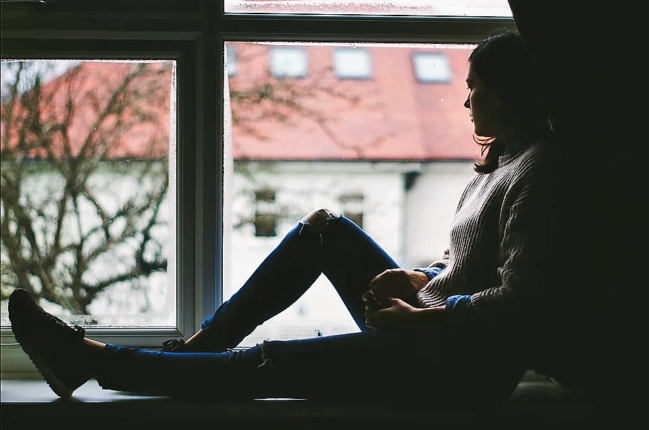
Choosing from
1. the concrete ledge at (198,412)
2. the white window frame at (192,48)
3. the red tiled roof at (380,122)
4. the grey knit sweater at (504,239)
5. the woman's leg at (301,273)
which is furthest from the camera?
the red tiled roof at (380,122)

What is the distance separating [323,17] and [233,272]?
658 mm

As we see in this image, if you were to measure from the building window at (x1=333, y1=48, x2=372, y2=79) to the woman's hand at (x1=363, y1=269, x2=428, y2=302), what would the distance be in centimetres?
53

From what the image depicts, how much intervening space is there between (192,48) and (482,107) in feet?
2.27

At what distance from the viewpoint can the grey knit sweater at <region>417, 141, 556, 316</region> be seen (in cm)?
109

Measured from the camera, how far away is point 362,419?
1.20 m

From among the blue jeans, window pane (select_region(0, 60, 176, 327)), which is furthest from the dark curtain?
window pane (select_region(0, 60, 176, 327))

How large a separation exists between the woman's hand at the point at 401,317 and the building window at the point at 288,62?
25.2 inches

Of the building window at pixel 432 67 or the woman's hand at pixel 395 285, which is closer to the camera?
Result: the woman's hand at pixel 395 285

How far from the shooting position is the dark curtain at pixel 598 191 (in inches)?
45.7

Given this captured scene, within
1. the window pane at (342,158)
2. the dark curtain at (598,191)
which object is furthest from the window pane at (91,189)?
the dark curtain at (598,191)

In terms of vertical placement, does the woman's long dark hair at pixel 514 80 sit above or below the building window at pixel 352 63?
below

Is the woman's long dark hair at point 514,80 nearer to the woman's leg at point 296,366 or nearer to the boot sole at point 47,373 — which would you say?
the woman's leg at point 296,366

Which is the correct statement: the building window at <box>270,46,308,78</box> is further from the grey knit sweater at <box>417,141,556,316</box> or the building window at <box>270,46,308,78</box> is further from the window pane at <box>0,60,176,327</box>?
the grey knit sweater at <box>417,141,556,316</box>

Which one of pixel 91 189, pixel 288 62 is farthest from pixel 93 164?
pixel 288 62
